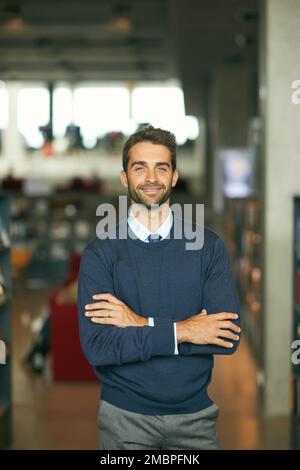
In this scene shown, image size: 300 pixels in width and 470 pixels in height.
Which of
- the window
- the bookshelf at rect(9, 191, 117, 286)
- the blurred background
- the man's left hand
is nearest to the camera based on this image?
the man's left hand

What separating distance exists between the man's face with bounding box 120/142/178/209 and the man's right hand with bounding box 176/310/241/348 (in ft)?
1.37

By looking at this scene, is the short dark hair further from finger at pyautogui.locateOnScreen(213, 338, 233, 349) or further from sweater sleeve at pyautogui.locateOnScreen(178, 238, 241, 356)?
finger at pyautogui.locateOnScreen(213, 338, 233, 349)

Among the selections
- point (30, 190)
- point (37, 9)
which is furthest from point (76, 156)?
point (37, 9)

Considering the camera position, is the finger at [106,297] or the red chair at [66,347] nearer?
the finger at [106,297]

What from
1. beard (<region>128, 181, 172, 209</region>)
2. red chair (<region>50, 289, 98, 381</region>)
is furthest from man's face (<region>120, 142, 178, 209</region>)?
red chair (<region>50, 289, 98, 381</region>)

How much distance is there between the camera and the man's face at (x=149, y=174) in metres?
2.81

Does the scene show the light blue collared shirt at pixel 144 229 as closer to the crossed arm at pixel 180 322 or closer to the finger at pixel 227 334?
the crossed arm at pixel 180 322

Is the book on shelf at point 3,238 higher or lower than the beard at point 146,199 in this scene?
lower

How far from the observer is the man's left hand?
9.30ft

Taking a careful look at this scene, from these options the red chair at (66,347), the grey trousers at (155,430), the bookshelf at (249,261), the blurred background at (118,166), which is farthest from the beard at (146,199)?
the red chair at (66,347)

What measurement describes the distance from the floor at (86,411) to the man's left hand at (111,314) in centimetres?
294

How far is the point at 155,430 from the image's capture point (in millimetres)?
2828

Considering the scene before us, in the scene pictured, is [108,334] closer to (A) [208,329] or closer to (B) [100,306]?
(B) [100,306]

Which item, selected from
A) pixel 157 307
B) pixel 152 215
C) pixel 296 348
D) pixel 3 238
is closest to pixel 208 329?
pixel 157 307
